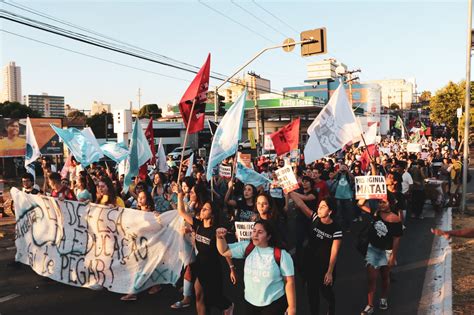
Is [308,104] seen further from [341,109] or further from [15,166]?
[341,109]

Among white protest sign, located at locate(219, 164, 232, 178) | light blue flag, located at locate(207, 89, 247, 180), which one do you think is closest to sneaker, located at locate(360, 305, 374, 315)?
light blue flag, located at locate(207, 89, 247, 180)

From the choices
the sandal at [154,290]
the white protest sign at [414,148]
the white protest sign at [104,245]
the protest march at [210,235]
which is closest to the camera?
the protest march at [210,235]

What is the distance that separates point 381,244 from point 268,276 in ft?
7.07

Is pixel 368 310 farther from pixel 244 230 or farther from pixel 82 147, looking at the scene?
pixel 82 147

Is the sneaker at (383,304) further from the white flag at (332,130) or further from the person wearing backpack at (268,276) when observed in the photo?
the white flag at (332,130)

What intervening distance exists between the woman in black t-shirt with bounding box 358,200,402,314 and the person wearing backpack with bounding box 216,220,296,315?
190cm

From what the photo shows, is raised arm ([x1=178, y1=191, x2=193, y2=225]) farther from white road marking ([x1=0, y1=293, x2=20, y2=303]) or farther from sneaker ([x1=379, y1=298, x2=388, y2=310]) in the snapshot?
white road marking ([x1=0, y1=293, x2=20, y2=303])

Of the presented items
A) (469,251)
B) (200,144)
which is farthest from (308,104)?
(469,251)

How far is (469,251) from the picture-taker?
735cm

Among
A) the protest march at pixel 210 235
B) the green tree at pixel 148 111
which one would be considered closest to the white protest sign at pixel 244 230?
the protest march at pixel 210 235

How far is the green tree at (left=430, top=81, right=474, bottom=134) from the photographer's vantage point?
40.0m

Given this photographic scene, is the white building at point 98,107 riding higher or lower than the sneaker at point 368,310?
higher

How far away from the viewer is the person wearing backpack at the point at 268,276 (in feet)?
10.5

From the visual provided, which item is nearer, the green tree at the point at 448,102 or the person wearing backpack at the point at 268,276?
the person wearing backpack at the point at 268,276
